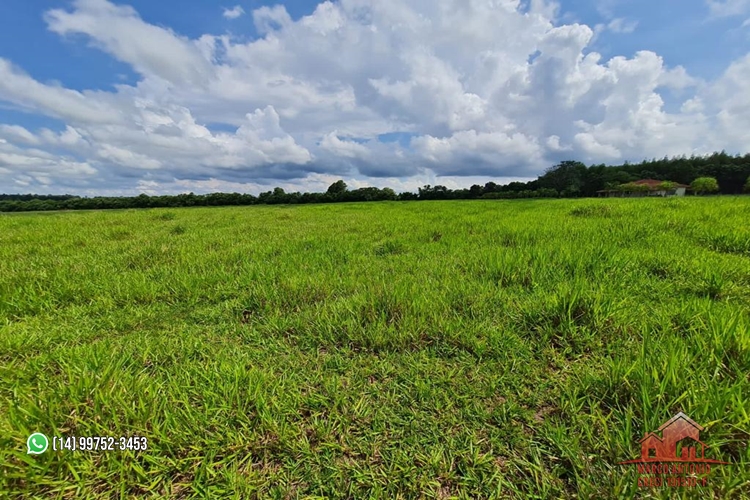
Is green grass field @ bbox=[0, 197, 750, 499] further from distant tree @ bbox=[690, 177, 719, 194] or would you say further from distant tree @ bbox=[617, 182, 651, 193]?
distant tree @ bbox=[690, 177, 719, 194]

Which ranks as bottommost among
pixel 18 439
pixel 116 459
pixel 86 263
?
pixel 116 459

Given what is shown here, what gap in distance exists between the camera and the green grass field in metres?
1.25

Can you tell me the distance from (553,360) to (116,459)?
2455mm

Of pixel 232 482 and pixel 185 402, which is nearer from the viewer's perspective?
pixel 232 482

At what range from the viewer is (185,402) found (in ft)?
5.12

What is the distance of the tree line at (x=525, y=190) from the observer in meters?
54.0

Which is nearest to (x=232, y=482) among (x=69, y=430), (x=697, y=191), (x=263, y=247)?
(x=69, y=430)

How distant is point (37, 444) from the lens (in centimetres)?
129

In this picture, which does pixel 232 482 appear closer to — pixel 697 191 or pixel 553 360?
pixel 553 360

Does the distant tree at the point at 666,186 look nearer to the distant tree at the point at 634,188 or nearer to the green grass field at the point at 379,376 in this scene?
the distant tree at the point at 634,188

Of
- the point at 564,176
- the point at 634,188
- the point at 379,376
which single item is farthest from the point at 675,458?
the point at 564,176

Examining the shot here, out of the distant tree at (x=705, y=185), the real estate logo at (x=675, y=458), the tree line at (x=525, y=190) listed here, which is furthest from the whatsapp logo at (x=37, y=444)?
the distant tree at (x=705, y=185)

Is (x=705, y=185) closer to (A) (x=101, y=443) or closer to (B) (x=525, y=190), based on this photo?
(B) (x=525, y=190)

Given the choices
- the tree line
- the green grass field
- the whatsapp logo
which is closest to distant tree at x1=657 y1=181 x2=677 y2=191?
the tree line
